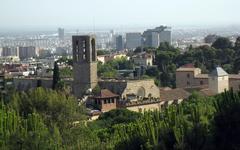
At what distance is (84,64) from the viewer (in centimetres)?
3891

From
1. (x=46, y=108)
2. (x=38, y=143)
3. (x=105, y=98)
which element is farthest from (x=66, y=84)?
(x=38, y=143)

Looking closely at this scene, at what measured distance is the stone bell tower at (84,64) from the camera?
126 ft

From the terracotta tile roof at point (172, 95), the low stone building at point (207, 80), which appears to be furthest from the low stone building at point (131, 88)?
the low stone building at point (207, 80)

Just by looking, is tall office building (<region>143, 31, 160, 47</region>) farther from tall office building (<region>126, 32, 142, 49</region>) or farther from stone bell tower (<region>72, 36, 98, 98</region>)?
stone bell tower (<region>72, 36, 98, 98</region>)

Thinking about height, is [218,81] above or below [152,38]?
above

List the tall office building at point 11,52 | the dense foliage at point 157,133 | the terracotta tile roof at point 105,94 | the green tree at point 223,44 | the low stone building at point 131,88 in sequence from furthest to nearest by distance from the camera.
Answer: the tall office building at point 11,52 → the green tree at point 223,44 → the low stone building at point 131,88 → the terracotta tile roof at point 105,94 → the dense foliage at point 157,133

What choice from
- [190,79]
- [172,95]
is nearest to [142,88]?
[172,95]

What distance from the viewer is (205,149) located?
17.7 metres

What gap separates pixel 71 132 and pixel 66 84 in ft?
55.5

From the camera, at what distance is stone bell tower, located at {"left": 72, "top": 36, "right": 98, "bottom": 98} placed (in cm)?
3834

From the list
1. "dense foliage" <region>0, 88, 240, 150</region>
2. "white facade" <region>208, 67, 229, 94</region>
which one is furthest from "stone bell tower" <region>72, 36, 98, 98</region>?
"dense foliage" <region>0, 88, 240, 150</region>

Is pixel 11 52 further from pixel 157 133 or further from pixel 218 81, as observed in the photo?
Result: pixel 157 133

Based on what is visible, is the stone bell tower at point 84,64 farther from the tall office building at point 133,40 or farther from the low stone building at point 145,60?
the tall office building at point 133,40

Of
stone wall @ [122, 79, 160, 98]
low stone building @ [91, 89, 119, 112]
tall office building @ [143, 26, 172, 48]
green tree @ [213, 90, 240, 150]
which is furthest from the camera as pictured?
tall office building @ [143, 26, 172, 48]
